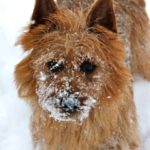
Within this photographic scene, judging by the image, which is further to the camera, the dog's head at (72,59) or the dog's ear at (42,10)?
the dog's ear at (42,10)

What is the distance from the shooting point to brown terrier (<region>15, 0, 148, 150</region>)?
126 inches

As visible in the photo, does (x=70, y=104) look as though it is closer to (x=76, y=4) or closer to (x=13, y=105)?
(x=76, y=4)

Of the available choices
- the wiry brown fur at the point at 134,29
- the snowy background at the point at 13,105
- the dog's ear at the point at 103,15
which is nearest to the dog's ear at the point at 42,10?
the dog's ear at the point at 103,15

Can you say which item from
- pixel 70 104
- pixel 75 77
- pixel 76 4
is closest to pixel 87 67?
pixel 75 77

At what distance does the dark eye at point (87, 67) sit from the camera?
3242mm

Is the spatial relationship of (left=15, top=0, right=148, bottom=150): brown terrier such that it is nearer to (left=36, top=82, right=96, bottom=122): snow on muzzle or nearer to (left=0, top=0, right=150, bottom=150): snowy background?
(left=36, top=82, right=96, bottom=122): snow on muzzle

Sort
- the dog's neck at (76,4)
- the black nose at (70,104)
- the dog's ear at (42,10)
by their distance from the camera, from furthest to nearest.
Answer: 1. the dog's neck at (76,4)
2. the dog's ear at (42,10)
3. the black nose at (70,104)

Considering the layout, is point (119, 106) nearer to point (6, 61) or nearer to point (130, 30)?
point (130, 30)

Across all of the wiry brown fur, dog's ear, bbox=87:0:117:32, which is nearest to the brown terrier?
dog's ear, bbox=87:0:117:32

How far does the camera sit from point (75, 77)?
321 centimetres

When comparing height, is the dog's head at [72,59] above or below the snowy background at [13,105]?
above

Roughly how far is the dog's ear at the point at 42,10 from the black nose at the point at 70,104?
68cm

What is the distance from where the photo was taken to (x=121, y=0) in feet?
15.0

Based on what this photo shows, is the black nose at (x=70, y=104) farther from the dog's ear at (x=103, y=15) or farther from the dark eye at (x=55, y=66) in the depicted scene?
the dog's ear at (x=103, y=15)
